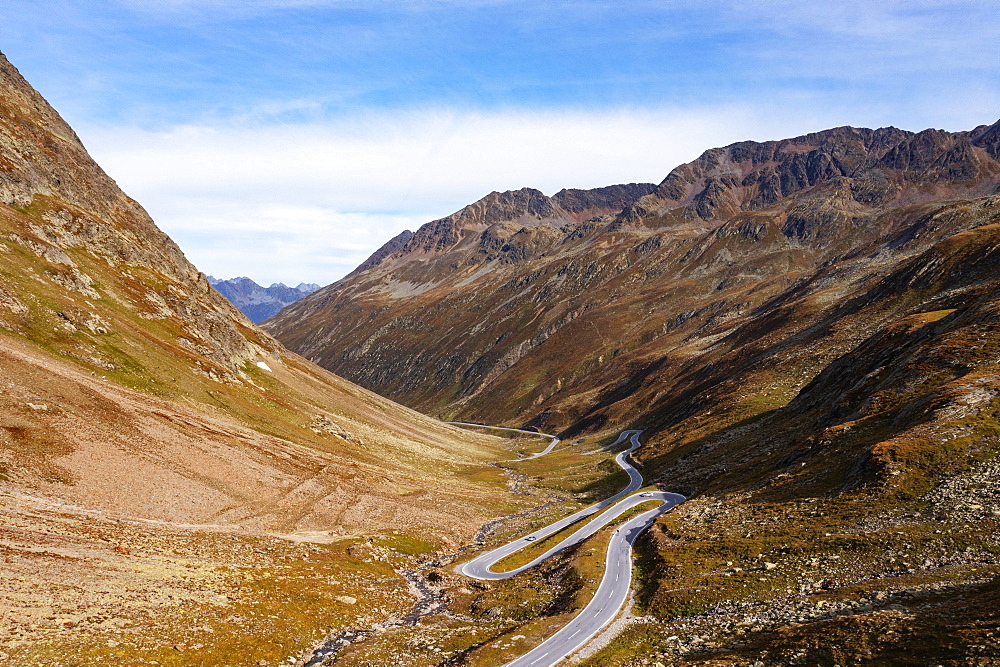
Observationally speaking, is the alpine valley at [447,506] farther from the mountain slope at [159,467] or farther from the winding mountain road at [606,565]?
the winding mountain road at [606,565]

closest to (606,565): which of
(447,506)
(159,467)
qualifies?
(447,506)

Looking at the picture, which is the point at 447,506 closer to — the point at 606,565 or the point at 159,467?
the point at 606,565

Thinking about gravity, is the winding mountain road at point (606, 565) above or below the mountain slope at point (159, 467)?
below

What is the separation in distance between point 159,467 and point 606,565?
53.4 metres

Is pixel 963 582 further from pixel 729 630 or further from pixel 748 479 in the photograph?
pixel 748 479

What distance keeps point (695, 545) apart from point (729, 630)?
1785 centimetres

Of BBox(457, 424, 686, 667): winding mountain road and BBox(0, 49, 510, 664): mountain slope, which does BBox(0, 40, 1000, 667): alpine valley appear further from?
BBox(457, 424, 686, 667): winding mountain road

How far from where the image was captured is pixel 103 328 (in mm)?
92500

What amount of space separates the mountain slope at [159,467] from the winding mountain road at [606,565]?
1075cm

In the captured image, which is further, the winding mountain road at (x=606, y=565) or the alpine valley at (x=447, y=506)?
the winding mountain road at (x=606, y=565)

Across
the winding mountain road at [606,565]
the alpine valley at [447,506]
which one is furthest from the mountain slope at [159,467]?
the winding mountain road at [606,565]

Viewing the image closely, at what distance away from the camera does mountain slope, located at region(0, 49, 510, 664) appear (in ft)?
133

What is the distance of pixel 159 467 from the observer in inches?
2621

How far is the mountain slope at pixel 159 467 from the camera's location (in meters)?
40.5
